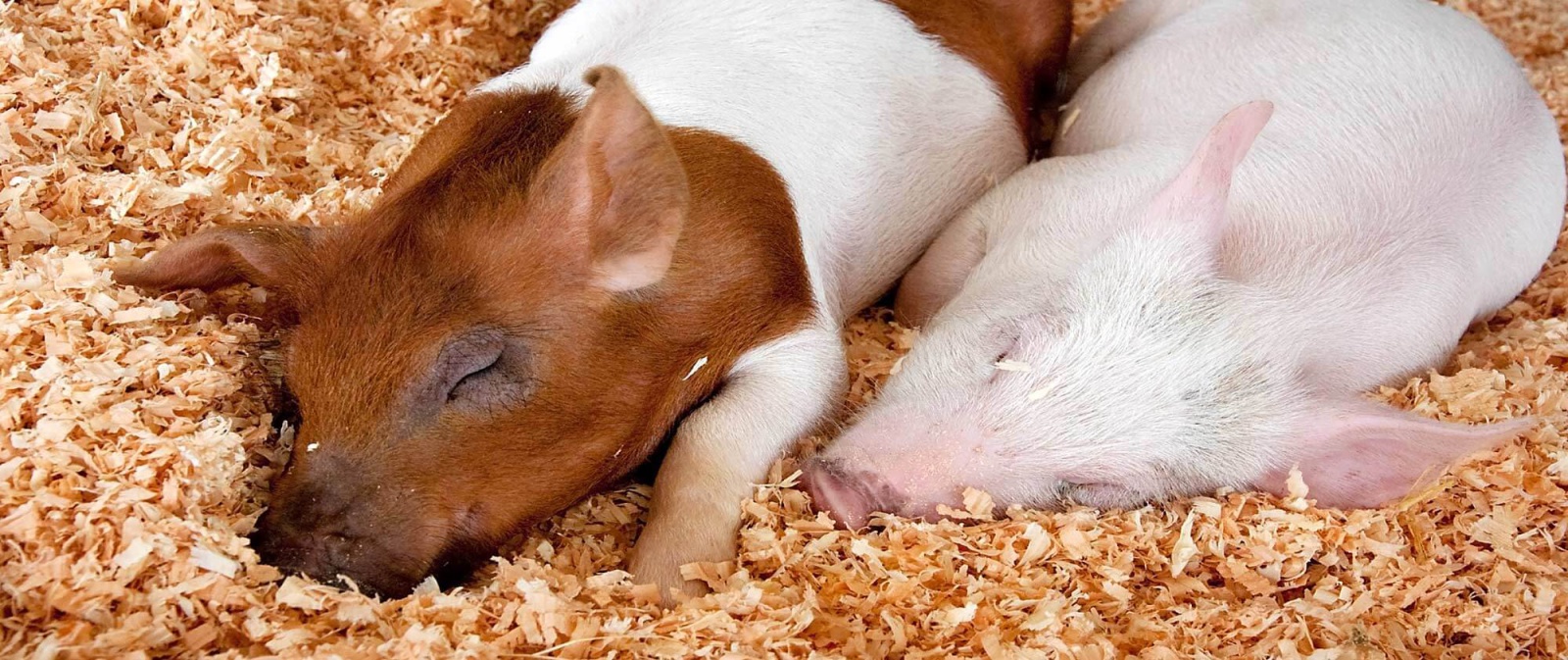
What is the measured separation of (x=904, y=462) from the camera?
253 cm

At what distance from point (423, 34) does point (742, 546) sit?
2044mm

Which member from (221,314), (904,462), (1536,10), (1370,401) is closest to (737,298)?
(904,462)

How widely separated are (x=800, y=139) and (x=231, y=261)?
4.24 feet

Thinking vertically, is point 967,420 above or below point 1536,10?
below

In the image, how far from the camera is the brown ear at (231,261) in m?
2.32

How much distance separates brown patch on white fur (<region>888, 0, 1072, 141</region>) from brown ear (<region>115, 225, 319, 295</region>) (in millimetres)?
1792

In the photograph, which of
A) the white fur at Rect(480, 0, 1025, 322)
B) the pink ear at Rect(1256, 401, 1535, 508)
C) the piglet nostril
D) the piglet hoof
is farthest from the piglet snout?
the pink ear at Rect(1256, 401, 1535, 508)

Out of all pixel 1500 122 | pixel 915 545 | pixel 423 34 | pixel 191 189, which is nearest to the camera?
pixel 915 545

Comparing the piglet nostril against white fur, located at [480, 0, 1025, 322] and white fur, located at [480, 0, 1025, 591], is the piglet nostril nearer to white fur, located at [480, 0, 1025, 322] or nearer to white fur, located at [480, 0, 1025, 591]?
white fur, located at [480, 0, 1025, 591]

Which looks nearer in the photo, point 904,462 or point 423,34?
point 904,462

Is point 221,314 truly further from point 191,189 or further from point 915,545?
point 915,545

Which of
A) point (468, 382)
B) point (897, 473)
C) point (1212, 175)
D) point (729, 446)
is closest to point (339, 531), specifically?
point (468, 382)

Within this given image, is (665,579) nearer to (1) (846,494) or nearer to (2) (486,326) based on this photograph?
(1) (846,494)

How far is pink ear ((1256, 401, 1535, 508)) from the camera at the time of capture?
245 cm
